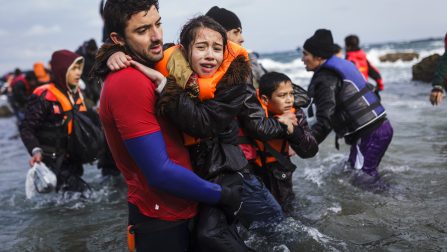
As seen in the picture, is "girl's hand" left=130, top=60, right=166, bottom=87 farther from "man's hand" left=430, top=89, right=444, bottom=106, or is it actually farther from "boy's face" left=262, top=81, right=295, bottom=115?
"man's hand" left=430, top=89, right=444, bottom=106

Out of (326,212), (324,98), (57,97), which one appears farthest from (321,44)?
(57,97)

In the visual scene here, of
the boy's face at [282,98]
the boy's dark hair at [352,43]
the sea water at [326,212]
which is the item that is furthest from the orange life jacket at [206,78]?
the boy's dark hair at [352,43]

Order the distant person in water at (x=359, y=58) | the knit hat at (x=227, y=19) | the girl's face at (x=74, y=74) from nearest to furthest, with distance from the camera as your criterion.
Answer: the knit hat at (x=227, y=19)
the girl's face at (x=74, y=74)
the distant person in water at (x=359, y=58)

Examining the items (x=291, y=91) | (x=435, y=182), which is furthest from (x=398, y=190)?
(x=291, y=91)

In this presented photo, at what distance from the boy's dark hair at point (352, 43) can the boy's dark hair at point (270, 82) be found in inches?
213

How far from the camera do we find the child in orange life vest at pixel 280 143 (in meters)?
3.45

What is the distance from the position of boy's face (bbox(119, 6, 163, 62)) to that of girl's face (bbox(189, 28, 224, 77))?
245 mm

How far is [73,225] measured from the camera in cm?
502

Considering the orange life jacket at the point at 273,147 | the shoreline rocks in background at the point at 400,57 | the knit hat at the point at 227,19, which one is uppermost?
the knit hat at the point at 227,19

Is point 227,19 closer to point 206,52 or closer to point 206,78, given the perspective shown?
point 206,52

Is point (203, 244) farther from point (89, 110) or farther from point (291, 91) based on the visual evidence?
point (89, 110)

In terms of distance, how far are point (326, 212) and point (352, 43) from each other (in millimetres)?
5038

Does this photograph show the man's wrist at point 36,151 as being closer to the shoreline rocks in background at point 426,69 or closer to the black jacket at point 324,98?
the black jacket at point 324,98

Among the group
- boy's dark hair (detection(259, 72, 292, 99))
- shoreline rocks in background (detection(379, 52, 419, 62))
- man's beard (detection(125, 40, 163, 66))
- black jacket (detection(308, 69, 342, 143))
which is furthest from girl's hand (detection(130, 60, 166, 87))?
shoreline rocks in background (detection(379, 52, 419, 62))
